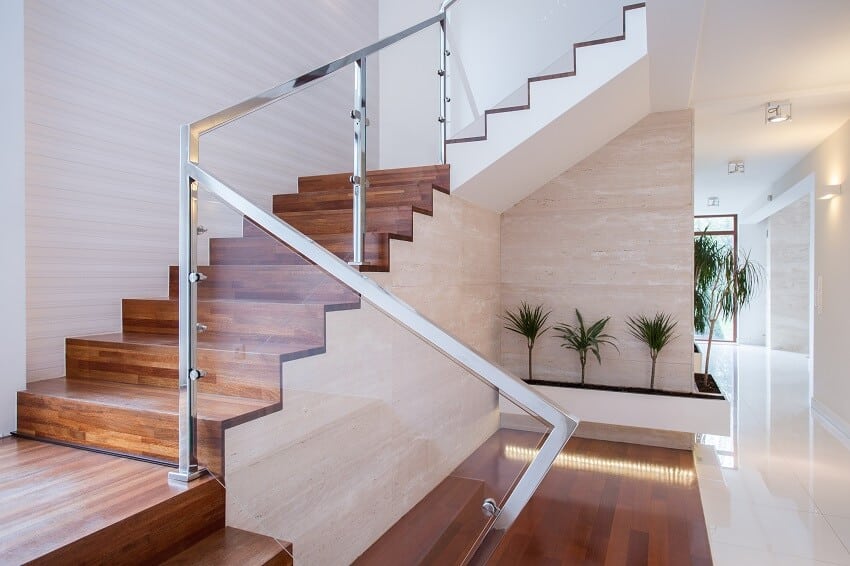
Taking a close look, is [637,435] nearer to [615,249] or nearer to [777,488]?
[777,488]

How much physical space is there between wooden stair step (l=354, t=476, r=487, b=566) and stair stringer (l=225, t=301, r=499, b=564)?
0.03m

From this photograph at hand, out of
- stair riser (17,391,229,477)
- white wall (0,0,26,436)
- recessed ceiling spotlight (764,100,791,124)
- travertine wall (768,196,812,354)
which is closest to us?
stair riser (17,391,229,477)

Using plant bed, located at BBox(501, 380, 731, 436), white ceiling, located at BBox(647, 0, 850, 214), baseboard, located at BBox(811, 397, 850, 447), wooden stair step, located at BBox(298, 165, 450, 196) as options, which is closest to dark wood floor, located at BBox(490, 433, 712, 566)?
plant bed, located at BBox(501, 380, 731, 436)

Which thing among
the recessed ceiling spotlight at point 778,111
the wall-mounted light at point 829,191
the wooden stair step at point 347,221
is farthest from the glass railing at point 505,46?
the wall-mounted light at point 829,191

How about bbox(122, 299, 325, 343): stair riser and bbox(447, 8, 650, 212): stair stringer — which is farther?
bbox(447, 8, 650, 212): stair stringer

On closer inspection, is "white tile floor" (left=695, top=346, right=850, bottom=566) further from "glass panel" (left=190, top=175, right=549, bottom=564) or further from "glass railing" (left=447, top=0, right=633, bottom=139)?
"glass railing" (left=447, top=0, right=633, bottom=139)

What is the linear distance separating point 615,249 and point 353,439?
3.90 metres

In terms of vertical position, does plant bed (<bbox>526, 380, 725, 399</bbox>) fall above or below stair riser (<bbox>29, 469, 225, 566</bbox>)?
below

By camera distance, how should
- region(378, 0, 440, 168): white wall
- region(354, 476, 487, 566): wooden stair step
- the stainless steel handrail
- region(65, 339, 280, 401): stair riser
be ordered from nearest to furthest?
the stainless steel handrail, region(354, 476, 487, 566): wooden stair step, region(65, 339, 280, 401): stair riser, region(378, 0, 440, 168): white wall

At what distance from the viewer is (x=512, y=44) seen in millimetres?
4109

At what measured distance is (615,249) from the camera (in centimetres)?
481

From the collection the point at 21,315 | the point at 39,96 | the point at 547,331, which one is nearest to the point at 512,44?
the point at 547,331

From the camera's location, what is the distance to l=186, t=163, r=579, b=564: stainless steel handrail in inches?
49.1

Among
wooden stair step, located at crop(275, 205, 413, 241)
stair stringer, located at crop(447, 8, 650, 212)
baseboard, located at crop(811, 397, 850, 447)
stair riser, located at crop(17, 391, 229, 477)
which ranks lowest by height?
baseboard, located at crop(811, 397, 850, 447)
